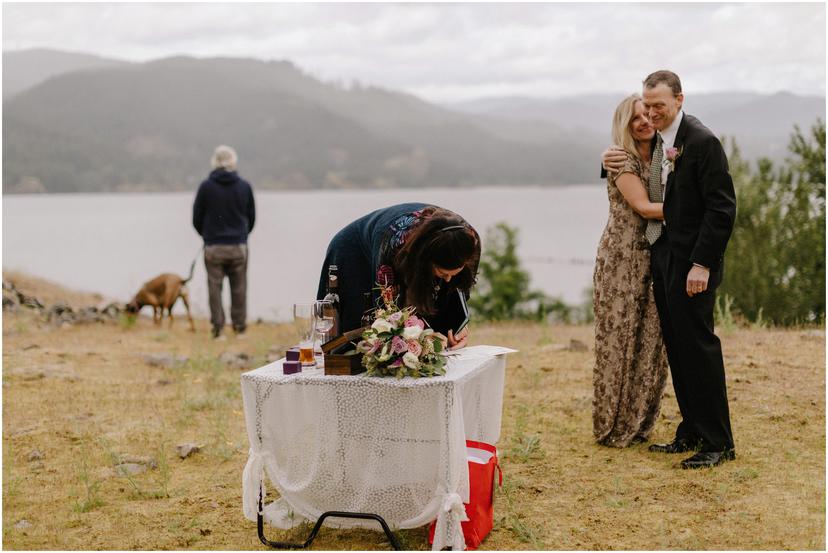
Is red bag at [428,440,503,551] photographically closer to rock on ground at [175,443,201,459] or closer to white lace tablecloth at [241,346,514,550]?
white lace tablecloth at [241,346,514,550]

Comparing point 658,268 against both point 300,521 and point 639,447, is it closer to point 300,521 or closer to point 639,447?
point 639,447

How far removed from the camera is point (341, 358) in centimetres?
362

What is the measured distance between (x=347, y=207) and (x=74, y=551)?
9823 cm

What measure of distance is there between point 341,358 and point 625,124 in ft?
7.26

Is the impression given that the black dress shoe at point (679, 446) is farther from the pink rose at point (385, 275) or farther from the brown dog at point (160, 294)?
the brown dog at point (160, 294)

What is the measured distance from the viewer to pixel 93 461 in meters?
5.47

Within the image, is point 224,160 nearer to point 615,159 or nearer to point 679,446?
point 615,159

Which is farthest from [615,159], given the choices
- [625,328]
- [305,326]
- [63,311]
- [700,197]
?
[63,311]

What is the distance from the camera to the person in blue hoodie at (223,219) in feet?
31.7

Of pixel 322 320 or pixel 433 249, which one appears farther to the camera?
pixel 322 320

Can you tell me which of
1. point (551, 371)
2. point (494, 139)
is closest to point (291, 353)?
point (551, 371)

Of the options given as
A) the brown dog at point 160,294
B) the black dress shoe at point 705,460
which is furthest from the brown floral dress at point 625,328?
the brown dog at point 160,294

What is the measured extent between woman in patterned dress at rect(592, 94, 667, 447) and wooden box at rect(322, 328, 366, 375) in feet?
6.39

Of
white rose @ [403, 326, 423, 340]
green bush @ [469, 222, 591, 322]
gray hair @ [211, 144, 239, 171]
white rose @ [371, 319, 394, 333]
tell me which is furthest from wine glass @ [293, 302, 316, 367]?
green bush @ [469, 222, 591, 322]
